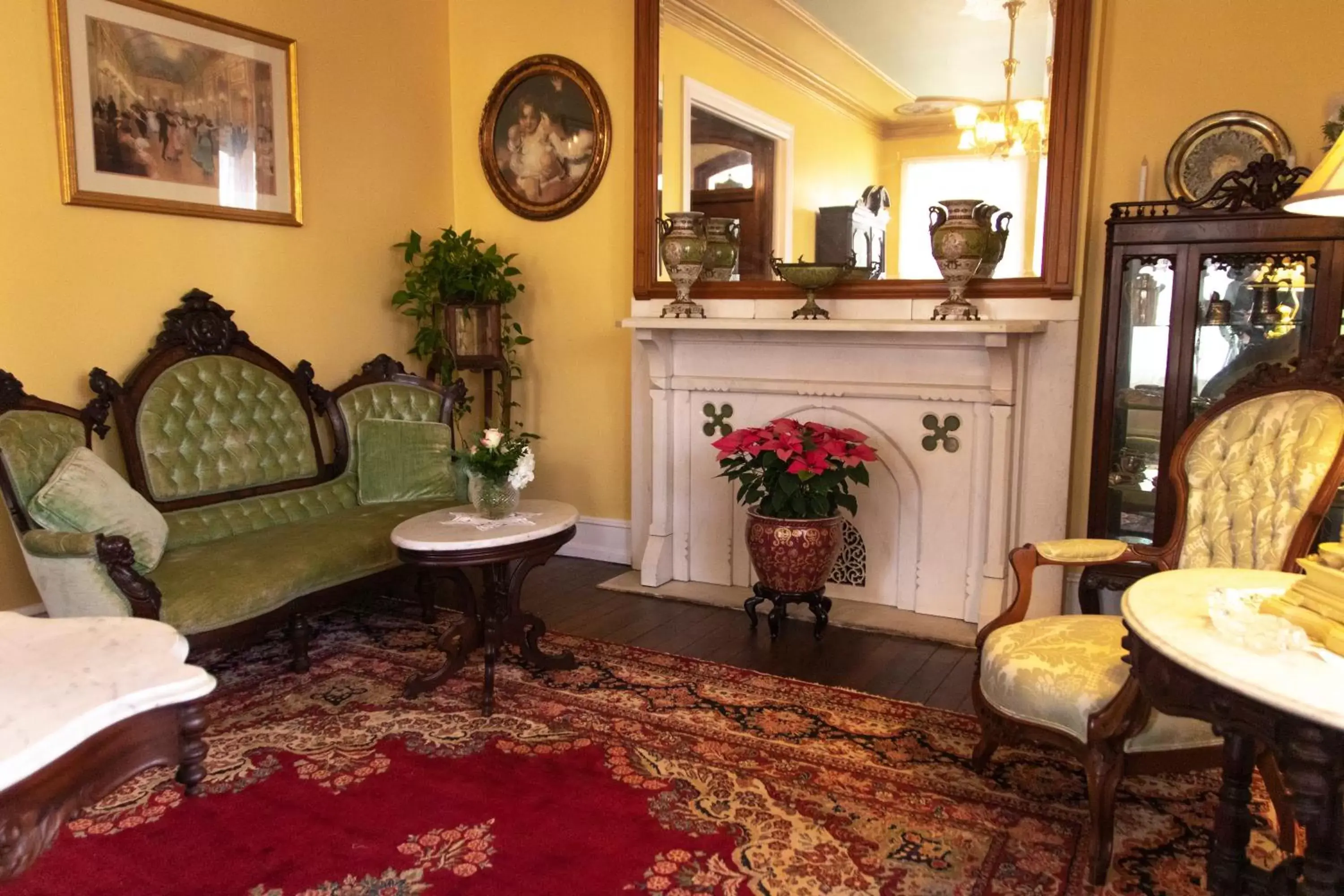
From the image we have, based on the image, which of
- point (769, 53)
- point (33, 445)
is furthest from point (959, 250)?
point (33, 445)

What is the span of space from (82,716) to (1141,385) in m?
3.24

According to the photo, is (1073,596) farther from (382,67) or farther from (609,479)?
(382,67)

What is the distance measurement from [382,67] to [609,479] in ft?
7.35

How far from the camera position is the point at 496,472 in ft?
10.1

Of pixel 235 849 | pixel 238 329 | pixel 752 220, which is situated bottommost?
pixel 235 849

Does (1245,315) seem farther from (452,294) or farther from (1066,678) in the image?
(452,294)

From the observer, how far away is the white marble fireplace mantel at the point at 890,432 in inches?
145

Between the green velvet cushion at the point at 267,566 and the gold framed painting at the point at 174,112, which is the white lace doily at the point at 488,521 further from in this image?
the gold framed painting at the point at 174,112

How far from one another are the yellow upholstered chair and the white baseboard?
2473mm

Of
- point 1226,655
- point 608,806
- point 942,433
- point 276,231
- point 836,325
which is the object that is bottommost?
point 608,806

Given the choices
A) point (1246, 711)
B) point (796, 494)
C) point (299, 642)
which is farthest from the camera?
point (796, 494)

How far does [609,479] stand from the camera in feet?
15.8

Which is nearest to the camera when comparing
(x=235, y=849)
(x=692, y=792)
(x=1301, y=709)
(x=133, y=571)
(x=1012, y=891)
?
(x=1301, y=709)

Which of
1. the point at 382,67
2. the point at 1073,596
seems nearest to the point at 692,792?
the point at 1073,596
